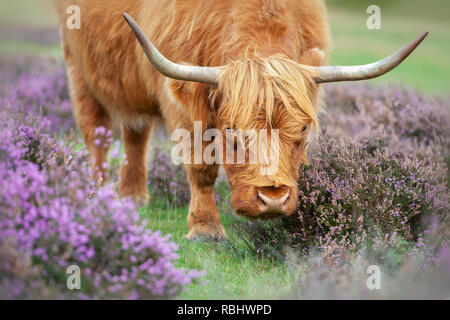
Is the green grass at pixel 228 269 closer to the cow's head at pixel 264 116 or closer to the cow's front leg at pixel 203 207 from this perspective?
the cow's front leg at pixel 203 207

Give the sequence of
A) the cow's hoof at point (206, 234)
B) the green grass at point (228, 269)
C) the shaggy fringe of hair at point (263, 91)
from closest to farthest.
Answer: the green grass at point (228, 269) → the shaggy fringe of hair at point (263, 91) → the cow's hoof at point (206, 234)

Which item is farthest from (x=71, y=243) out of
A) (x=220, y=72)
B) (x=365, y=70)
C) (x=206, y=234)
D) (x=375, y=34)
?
(x=375, y=34)

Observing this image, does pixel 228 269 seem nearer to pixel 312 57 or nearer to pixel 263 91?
pixel 263 91

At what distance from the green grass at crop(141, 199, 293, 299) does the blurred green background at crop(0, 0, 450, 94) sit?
238 inches

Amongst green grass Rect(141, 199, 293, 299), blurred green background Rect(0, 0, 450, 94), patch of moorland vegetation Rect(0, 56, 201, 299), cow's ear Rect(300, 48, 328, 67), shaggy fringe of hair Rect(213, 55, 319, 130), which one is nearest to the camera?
patch of moorland vegetation Rect(0, 56, 201, 299)

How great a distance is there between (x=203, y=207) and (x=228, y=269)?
3.53 feet

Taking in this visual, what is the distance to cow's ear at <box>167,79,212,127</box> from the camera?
3.91 meters

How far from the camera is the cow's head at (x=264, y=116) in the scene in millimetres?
3377

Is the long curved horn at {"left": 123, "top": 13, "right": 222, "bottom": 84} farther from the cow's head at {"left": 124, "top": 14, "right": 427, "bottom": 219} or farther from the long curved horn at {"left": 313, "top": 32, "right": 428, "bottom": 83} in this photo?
the long curved horn at {"left": 313, "top": 32, "right": 428, "bottom": 83}

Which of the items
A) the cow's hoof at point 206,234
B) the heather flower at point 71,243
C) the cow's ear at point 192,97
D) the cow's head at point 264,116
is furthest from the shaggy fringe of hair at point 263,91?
the cow's hoof at point 206,234

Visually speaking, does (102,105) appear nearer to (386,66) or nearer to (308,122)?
(308,122)

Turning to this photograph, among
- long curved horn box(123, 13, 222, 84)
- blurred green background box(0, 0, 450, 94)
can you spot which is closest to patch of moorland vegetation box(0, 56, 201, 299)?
long curved horn box(123, 13, 222, 84)

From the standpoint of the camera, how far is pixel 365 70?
363cm
